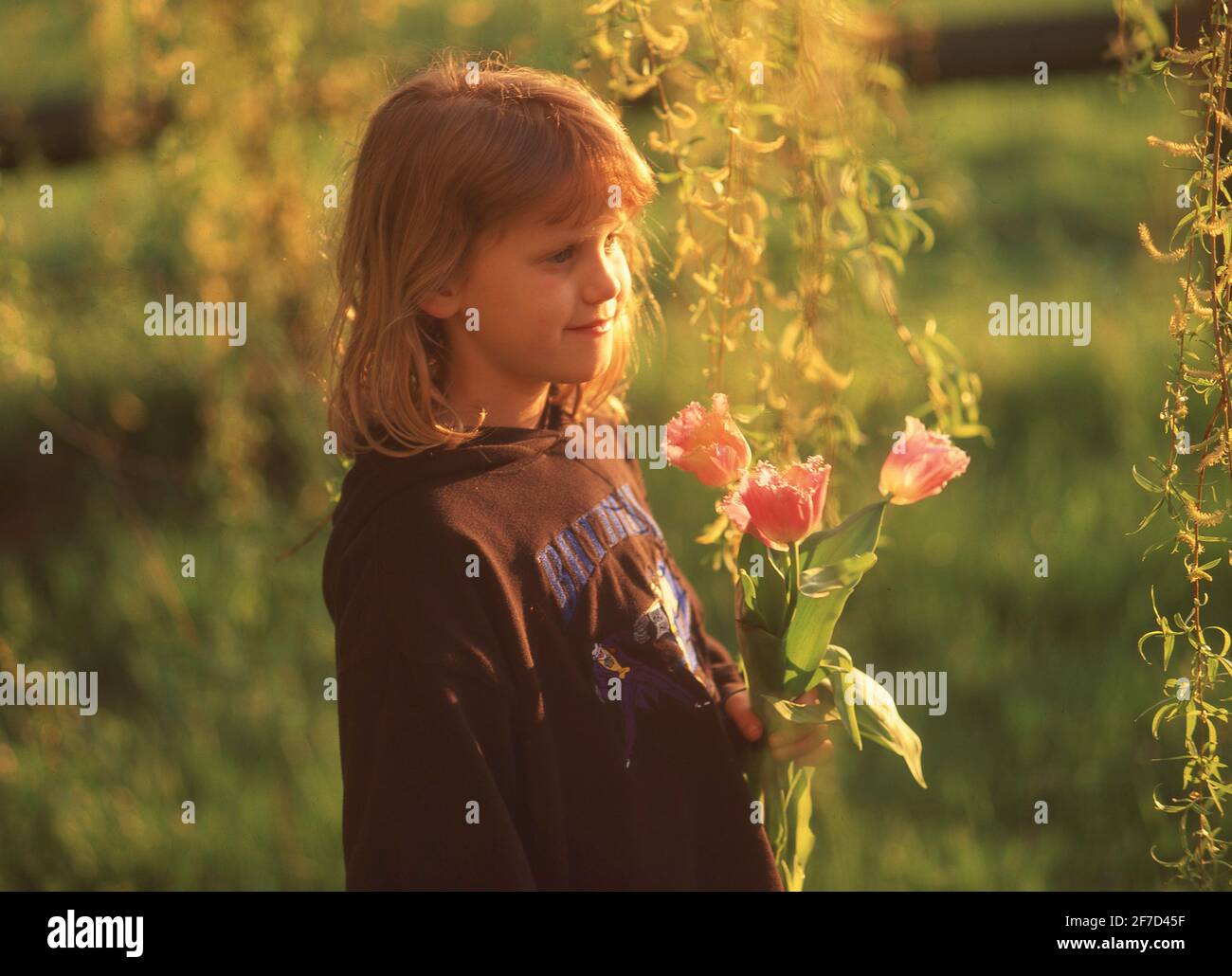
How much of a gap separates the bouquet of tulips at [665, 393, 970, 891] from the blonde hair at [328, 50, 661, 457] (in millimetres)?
276

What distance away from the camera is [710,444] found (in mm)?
1475

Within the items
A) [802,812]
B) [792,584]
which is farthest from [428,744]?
[802,812]

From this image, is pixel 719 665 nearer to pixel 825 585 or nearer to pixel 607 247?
pixel 825 585

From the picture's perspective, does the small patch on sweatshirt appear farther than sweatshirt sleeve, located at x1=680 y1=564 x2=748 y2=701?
No

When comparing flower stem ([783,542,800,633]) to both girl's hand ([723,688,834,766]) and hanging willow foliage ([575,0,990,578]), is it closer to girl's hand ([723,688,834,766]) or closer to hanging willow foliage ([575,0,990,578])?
girl's hand ([723,688,834,766])

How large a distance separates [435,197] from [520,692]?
1.76 ft

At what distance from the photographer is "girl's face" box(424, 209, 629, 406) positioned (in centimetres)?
153

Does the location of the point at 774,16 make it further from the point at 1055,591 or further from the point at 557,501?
the point at 1055,591

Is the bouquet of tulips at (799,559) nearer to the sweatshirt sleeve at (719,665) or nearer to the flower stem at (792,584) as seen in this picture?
the flower stem at (792,584)

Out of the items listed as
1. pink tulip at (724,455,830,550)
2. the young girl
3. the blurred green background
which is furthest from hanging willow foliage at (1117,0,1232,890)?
the blurred green background

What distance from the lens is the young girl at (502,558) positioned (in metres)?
1.40

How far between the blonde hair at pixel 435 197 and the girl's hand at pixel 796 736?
0.45 m

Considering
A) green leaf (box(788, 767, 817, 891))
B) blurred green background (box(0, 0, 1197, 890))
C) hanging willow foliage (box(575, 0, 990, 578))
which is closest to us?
green leaf (box(788, 767, 817, 891))
